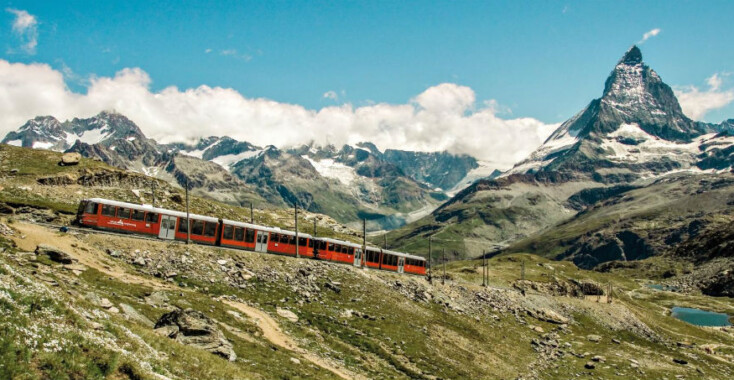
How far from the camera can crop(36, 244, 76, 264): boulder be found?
37781 mm

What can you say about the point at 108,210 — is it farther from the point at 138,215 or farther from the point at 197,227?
the point at 197,227

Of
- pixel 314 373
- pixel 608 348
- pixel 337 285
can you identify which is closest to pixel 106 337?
pixel 314 373

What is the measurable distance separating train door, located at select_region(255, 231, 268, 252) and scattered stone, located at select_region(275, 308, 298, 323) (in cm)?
2476

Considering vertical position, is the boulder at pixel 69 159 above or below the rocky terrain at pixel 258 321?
above

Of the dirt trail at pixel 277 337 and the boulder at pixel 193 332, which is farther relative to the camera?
the dirt trail at pixel 277 337

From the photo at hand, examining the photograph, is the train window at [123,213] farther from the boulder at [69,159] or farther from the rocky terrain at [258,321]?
the boulder at [69,159]

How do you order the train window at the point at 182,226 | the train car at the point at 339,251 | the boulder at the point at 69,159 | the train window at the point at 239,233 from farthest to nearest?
1. the boulder at the point at 69,159
2. the train car at the point at 339,251
3. the train window at the point at 239,233
4. the train window at the point at 182,226

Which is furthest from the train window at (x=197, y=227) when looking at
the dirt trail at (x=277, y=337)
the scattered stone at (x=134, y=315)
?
the scattered stone at (x=134, y=315)

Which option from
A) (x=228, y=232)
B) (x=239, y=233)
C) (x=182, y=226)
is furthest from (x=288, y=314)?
(x=182, y=226)

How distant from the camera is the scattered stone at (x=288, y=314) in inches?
1804

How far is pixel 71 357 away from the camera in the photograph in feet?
55.2

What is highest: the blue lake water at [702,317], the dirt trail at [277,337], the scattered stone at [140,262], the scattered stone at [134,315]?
the scattered stone at [140,262]

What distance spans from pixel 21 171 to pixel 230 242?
75.1m

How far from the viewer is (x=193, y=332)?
98.3ft
